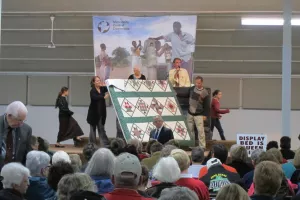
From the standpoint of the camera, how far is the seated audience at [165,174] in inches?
173

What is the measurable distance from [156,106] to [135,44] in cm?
273

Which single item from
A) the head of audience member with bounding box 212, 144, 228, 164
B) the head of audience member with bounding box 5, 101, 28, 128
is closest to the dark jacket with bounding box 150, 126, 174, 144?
the head of audience member with bounding box 212, 144, 228, 164

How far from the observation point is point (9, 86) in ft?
56.1

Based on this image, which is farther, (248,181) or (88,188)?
(248,181)

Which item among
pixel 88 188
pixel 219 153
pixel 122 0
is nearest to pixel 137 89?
pixel 122 0

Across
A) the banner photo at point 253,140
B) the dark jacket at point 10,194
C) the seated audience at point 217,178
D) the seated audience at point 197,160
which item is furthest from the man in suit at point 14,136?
the banner photo at point 253,140

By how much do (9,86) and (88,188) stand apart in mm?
14050

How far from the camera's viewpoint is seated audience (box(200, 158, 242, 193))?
17.4 feet

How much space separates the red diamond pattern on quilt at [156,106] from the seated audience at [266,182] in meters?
7.63

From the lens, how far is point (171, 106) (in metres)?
11.7

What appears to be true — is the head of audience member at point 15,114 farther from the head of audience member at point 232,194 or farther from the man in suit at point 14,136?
the head of audience member at point 232,194

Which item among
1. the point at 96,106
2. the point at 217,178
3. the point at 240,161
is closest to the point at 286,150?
the point at 240,161

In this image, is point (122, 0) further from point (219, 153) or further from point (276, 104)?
point (219, 153)

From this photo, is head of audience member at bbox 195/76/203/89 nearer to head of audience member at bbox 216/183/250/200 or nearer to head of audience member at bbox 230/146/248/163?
head of audience member at bbox 230/146/248/163
